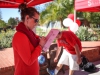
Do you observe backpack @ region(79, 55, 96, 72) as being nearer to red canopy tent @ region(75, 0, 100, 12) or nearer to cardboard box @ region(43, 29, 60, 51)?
red canopy tent @ region(75, 0, 100, 12)

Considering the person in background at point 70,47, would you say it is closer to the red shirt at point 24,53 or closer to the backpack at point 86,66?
the red shirt at point 24,53

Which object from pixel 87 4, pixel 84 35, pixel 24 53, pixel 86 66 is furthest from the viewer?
pixel 84 35

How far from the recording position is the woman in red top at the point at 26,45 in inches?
60.2

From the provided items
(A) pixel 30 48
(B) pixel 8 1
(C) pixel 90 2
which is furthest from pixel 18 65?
(C) pixel 90 2

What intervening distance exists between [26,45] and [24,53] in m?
0.08

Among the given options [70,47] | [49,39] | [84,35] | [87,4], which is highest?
[87,4]

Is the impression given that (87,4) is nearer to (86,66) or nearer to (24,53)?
(86,66)

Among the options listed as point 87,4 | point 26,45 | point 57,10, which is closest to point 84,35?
point 87,4

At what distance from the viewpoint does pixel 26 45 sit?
1535 mm

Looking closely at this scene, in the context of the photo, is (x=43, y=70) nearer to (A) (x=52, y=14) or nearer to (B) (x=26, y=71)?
(B) (x=26, y=71)

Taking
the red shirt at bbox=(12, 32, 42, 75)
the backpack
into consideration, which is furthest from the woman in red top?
the backpack

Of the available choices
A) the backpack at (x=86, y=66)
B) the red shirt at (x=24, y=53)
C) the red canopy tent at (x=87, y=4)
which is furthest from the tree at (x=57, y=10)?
the red shirt at (x=24, y=53)

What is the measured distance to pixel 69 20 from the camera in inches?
151

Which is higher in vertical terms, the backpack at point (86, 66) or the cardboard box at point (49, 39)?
the cardboard box at point (49, 39)
